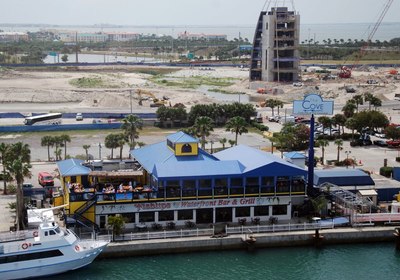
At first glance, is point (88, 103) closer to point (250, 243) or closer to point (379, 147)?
point (379, 147)

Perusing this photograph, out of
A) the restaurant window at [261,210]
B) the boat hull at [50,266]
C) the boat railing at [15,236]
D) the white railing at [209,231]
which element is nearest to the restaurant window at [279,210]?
the restaurant window at [261,210]

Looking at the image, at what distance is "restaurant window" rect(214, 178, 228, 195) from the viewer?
47312 millimetres

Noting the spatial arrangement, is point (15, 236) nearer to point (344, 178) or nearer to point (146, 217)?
point (146, 217)

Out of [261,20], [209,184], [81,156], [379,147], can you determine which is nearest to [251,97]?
[261,20]

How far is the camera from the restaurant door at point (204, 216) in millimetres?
47312

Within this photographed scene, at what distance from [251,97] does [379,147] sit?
2674 inches

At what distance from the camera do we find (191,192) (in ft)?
154

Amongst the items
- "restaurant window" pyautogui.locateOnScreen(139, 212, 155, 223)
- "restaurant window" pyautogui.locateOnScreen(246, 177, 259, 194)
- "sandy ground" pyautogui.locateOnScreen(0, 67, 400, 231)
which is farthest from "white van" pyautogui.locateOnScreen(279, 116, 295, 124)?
"restaurant window" pyautogui.locateOnScreen(139, 212, 155, 223)

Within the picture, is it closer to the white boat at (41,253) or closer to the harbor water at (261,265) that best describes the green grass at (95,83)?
the harbor water at (261,265)

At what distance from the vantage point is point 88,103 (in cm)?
12556

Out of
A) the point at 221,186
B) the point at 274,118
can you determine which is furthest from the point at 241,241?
the point at 274,118

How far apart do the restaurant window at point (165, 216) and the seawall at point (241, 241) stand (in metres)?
2.55

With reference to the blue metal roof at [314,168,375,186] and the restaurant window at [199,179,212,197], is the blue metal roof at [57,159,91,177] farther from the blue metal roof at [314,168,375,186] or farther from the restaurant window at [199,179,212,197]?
the blue metal roof at [314,168,375,186]

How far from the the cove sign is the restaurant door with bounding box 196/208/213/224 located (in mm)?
12091
